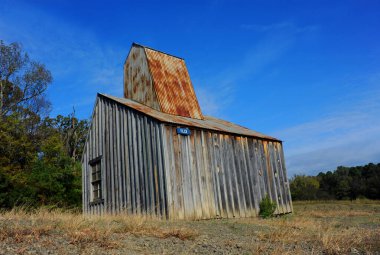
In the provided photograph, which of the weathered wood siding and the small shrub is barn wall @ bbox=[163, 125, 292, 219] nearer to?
the weathered wood siding

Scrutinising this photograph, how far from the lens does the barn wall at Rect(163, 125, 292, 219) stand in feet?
41.0

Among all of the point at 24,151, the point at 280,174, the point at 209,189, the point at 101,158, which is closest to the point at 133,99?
the point at 101,158

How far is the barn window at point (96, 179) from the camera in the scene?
15.8m

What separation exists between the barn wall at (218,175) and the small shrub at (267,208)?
0.22m

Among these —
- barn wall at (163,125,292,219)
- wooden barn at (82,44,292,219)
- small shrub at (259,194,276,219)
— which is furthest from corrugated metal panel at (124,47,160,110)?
small shrub at (259,194,276,219)

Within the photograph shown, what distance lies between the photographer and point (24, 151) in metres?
28.3

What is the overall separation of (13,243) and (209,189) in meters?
8.93

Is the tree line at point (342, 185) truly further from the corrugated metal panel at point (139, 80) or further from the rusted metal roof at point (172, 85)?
the corrugated metal panel at point (139, 80)

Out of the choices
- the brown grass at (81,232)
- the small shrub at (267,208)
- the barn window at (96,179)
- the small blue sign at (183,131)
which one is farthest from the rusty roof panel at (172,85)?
the brown grass at (81,232)

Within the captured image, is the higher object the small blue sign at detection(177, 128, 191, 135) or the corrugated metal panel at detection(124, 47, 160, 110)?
the corrugated metal panel at detection(124, 47, 160, 110)

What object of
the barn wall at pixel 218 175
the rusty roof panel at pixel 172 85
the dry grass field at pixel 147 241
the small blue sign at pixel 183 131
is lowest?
the dry grass field at pixel 147 241

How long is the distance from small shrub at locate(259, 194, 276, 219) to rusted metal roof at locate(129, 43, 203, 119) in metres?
4.90

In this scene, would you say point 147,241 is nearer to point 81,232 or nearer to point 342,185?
point 81,232

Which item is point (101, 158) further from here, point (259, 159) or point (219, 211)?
point (259, 159)
